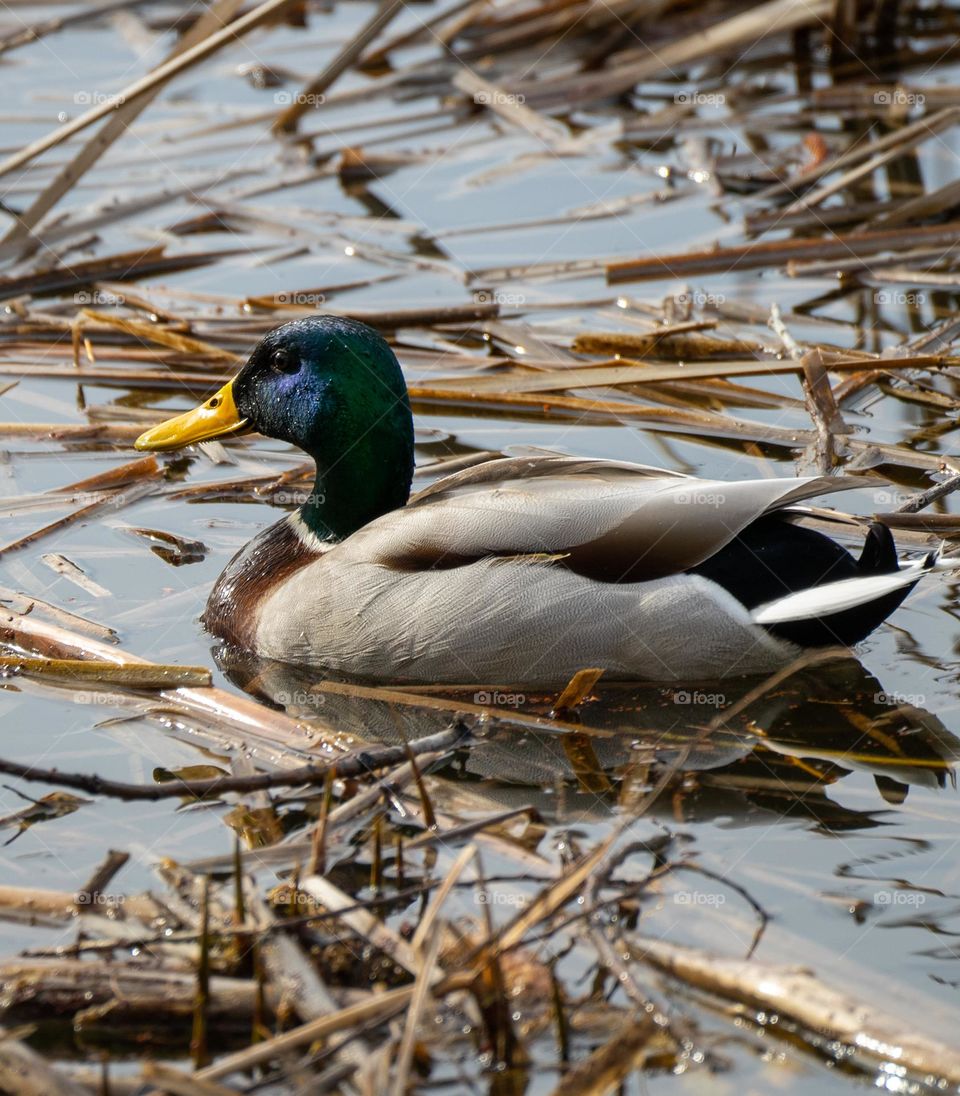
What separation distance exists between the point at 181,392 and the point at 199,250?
169 cm

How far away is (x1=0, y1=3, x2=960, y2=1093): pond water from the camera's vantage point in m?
4.31

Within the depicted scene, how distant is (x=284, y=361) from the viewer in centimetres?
588

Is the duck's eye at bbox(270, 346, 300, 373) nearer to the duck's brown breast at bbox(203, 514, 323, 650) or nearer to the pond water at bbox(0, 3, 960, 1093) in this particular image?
the duck's brown breast at bbox(203, 514, 323, 650)

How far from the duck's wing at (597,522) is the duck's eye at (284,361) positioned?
2.47 ft

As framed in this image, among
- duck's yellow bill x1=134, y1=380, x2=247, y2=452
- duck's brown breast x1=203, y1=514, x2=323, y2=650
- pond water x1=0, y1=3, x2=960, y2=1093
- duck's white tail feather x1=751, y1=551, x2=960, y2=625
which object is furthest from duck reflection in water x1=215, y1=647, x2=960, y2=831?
duck's yellow bill x1=134, y1=380, x2=247, y2=452

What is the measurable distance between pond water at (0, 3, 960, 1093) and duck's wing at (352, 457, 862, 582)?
1.61 feet

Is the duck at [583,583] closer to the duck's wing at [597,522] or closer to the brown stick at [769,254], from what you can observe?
the duck's wing at [597,522]

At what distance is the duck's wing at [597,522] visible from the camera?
5227 mm

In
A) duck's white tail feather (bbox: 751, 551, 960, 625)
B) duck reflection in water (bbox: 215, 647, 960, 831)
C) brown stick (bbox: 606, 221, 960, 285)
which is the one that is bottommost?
duck reflection in water (bbox: 215, 647, 960, 831)

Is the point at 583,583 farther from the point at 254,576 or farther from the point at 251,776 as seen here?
the point at 251,776

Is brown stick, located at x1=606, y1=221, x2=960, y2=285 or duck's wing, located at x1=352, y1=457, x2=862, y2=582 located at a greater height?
brown stick, located at x1=606, y1=221, x2=960, y2=285

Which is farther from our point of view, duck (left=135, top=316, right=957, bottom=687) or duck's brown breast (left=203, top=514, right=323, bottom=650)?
duck's brown breast (left=203, top=514, right=323, bottom=650)

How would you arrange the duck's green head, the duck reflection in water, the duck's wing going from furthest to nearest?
the duck's green head, the duck's wing, the duck reflection in water

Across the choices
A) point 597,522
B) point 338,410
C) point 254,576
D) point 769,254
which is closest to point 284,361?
point 338,410
